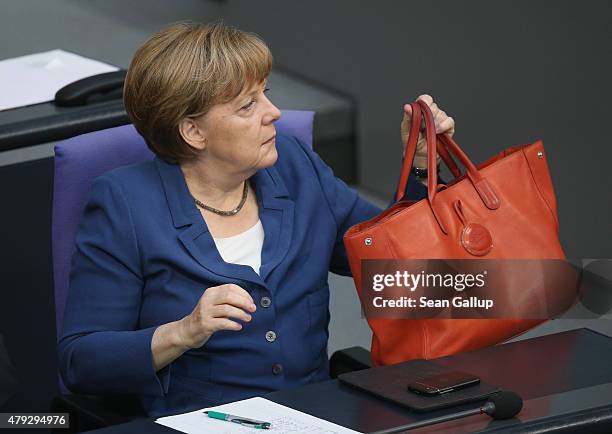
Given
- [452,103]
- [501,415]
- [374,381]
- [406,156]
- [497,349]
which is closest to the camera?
[501,415]

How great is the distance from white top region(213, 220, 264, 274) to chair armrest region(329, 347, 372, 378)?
0.93 ft

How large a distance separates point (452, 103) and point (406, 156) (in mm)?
2017

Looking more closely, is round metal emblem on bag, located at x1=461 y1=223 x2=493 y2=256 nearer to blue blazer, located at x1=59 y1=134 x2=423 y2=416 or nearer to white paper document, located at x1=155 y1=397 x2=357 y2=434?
blue blazer, located at x1=59 y1=134 x2=423 y2=416

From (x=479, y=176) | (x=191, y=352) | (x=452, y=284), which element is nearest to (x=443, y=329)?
(x=452, y=284)

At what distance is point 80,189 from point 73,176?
0.09 feet

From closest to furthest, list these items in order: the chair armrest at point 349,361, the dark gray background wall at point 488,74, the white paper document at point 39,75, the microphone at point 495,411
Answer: the microphone at point 495,411 < the chair armrest at point 349,361 < the white paper document at point 39,75 < the dark gray background wall at point 488,74

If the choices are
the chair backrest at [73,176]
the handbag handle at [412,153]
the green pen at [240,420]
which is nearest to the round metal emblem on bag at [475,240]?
the handbag handle at [412,153]

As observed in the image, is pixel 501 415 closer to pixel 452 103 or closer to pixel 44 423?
pixel 44 423

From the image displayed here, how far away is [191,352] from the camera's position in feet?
7.59

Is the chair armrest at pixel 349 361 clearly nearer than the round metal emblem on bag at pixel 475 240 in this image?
No

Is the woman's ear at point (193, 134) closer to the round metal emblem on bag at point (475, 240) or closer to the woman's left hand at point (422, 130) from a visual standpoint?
the woman's left hand at point (422, 130)

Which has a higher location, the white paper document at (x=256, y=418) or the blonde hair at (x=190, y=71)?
the blonde hair at (x=190, y=71)

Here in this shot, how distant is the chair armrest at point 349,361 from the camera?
8.09 feet

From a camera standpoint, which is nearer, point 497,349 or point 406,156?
point 497,349
